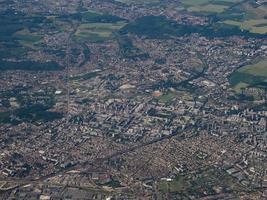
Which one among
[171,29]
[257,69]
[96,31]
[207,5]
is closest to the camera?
[257,69]

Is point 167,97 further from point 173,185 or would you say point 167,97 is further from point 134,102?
point 173,185

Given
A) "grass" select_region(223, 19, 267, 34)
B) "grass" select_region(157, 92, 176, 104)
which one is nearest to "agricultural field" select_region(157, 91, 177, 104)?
"grass" select_region(157, 92, 176, 104)

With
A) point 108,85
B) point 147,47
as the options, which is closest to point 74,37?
point 147,47

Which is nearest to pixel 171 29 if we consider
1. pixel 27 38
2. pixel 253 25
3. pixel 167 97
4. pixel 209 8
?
pixel 253 25

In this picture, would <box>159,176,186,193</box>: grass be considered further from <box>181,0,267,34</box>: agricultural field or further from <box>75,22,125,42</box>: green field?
<box>181,0,267,34</box>: agricultural field

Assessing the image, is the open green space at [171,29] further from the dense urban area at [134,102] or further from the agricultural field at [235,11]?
the agricultural field at [235,11]
